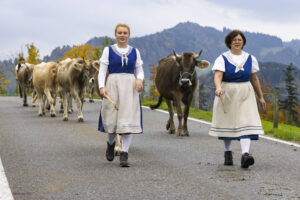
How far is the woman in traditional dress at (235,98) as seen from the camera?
707 cm

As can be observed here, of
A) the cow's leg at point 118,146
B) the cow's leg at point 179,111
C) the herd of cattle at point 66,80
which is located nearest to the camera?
the cow's leg at point 118,146

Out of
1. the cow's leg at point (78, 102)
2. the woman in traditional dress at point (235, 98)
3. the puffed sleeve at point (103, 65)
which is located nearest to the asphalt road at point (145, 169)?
the woman in traditional dress at point (235, 98)

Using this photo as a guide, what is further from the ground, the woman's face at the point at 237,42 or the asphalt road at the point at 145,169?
the woman's face at the point at 237,42

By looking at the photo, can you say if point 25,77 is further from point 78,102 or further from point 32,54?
point 32,54

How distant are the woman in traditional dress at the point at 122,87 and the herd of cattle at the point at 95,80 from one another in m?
1.35

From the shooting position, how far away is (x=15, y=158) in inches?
312

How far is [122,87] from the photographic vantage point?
7.08m

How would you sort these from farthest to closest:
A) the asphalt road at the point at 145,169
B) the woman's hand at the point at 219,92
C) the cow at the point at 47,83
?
the cow at the point at 47,83, the woman's hand at the point at 219,92, the asphalt road at the point at 145,169

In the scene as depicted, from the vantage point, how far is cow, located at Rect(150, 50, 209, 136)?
36.3ft

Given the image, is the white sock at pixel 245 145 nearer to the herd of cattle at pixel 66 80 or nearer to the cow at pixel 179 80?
the cow at pixel 179 80

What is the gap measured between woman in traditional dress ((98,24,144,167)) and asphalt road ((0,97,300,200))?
53 centimetres

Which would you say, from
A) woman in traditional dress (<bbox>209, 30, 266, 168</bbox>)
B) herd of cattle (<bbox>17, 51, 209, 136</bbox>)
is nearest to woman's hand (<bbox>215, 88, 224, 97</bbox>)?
woman in traditional dress (<bbox>209, 30, 266, 168</bbox>)

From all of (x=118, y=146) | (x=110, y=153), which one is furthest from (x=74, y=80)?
(x=110, y=153)

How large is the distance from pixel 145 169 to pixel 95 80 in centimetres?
374
